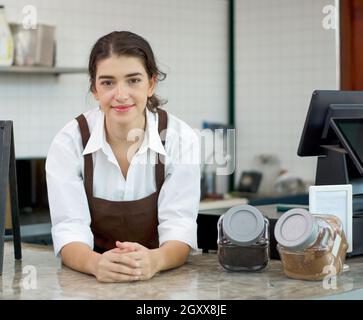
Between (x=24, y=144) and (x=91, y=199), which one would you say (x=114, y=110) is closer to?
(x=91, y=199)

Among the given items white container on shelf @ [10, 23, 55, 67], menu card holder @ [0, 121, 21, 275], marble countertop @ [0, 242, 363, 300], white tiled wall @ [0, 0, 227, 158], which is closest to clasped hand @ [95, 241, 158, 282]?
marble countertop @ [0, 242, 363, 300]

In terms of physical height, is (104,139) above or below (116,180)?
above

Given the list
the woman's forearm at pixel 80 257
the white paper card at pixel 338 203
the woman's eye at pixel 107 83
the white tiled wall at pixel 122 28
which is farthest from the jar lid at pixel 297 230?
the white tiled wall at pixel 122 28

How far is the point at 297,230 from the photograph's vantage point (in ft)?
5.96

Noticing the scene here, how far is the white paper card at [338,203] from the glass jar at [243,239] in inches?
6.7

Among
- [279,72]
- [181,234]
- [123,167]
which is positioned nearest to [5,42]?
[279,72]

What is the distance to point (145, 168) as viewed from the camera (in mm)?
2221

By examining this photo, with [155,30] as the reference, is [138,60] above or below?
below

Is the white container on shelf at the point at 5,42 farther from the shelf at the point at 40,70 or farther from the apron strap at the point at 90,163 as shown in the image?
the apron strap at the point at 90,163

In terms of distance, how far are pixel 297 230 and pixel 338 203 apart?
0.86 ft

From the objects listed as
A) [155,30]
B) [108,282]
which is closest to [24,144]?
[155,30]

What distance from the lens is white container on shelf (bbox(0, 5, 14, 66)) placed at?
173 inches

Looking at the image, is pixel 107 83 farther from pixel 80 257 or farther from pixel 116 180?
pixel 80 257

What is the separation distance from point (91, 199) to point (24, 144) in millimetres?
2662
